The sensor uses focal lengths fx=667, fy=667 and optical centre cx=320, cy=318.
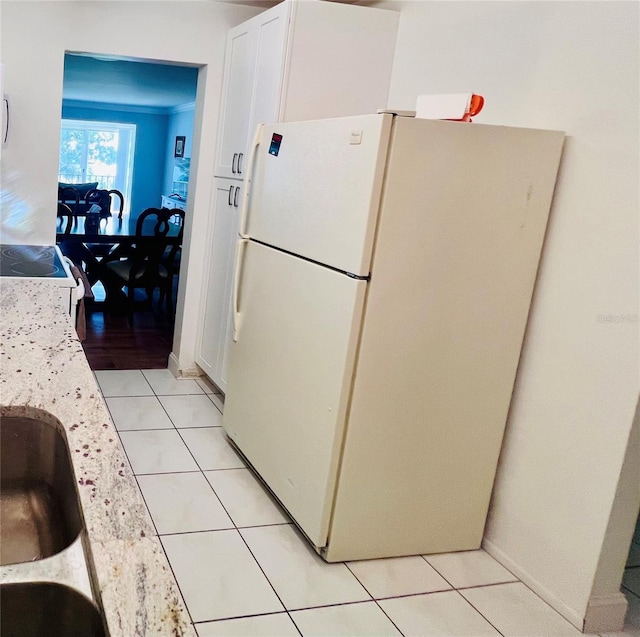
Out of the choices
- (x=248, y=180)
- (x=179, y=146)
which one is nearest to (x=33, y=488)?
(x=248, y=180)

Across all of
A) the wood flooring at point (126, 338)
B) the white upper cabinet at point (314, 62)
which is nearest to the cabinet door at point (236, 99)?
the white upper cabinet at point (314, 62)

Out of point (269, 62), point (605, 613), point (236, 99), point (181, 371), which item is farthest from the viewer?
point (181, 371)

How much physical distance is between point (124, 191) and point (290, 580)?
10257mm

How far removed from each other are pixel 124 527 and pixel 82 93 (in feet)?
31.7

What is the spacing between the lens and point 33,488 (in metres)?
1.21

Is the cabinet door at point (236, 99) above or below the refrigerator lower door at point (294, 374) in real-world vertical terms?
above

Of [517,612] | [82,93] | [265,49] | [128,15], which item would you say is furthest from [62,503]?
[82,93]

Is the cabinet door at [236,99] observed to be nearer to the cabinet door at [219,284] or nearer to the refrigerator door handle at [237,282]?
the cabinet door at [219,284]

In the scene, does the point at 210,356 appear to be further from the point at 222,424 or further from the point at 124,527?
the point at 124,527

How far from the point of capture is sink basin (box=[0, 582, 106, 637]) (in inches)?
31.3

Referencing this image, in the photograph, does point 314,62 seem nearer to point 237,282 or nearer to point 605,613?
point 237,282

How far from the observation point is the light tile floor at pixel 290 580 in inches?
79.5

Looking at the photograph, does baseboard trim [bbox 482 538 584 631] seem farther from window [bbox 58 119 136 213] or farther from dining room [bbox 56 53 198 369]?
window [bbox 58 119 136 213]

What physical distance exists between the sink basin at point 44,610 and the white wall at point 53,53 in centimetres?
313
